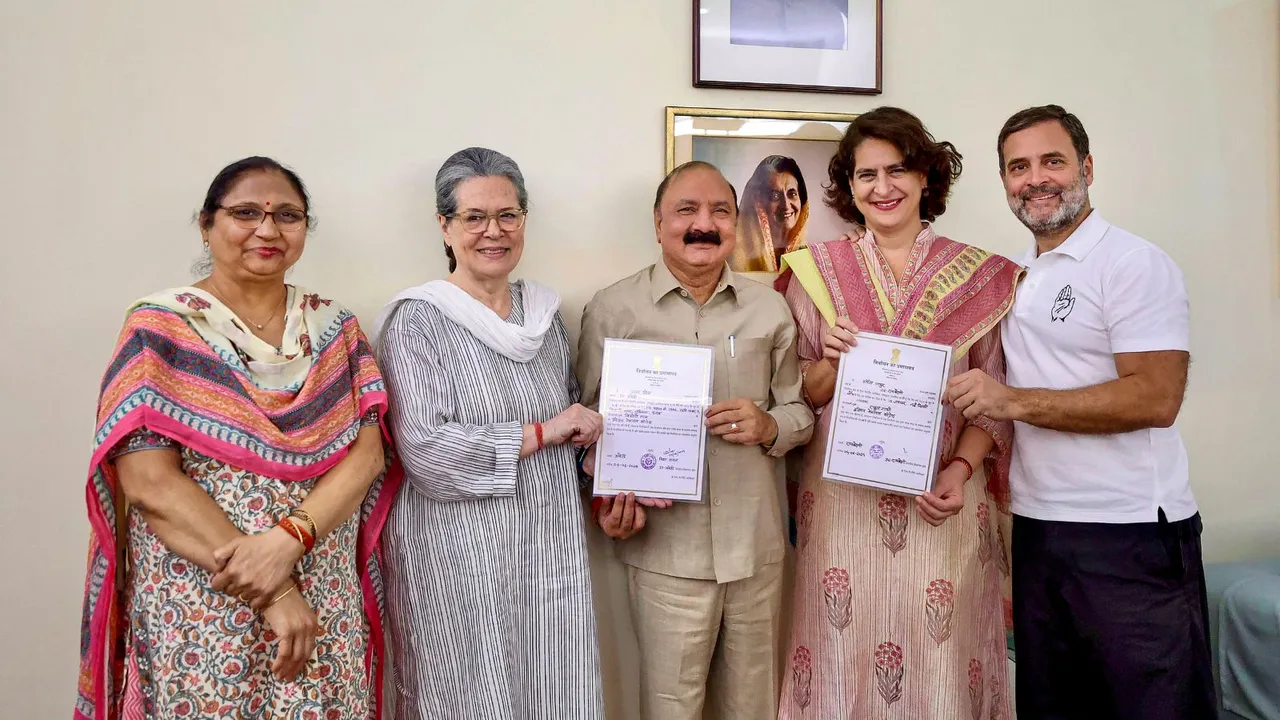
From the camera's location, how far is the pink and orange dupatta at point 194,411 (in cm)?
156

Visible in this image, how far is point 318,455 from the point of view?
1698mm

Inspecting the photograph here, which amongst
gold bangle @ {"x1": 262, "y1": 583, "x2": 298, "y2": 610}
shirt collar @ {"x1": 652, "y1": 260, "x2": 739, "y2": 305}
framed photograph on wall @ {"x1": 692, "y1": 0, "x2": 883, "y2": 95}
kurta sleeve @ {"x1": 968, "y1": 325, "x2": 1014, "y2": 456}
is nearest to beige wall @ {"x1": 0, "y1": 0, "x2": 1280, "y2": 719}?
framed photograph on wall @ {"x1": 692, "y1": 0, "x2": 883, "y2": 95}

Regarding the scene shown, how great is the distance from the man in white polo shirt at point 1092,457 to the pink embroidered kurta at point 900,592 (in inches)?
3.9

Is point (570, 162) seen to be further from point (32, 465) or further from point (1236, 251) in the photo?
point (1236, 251)

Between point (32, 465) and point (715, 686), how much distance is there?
204 cm

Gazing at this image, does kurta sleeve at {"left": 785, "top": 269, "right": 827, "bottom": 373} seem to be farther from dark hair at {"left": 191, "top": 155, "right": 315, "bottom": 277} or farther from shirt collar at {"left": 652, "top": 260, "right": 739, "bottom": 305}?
dark hair at {"left": 191, "top": 155, "right": 315, "bottom": 277}

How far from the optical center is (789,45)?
2.52 metres

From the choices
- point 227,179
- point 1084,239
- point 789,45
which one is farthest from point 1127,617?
point 227,179

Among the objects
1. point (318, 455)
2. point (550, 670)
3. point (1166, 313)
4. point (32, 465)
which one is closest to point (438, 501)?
point (318, 455)

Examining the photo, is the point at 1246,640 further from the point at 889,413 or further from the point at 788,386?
the point at 788,386

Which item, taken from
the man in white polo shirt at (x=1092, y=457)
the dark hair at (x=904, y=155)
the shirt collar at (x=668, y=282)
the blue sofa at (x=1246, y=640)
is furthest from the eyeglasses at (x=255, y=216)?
the blue sofa at (x=1246, y=640)

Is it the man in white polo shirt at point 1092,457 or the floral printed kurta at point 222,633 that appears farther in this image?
the man in white polo shirt at point 1092,457

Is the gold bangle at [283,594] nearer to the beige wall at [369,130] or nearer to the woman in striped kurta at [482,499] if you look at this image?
the woman in striped kurta at [482,499]

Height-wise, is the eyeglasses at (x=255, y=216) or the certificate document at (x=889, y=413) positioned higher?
the eyeglasses at (x=255, y=216)
